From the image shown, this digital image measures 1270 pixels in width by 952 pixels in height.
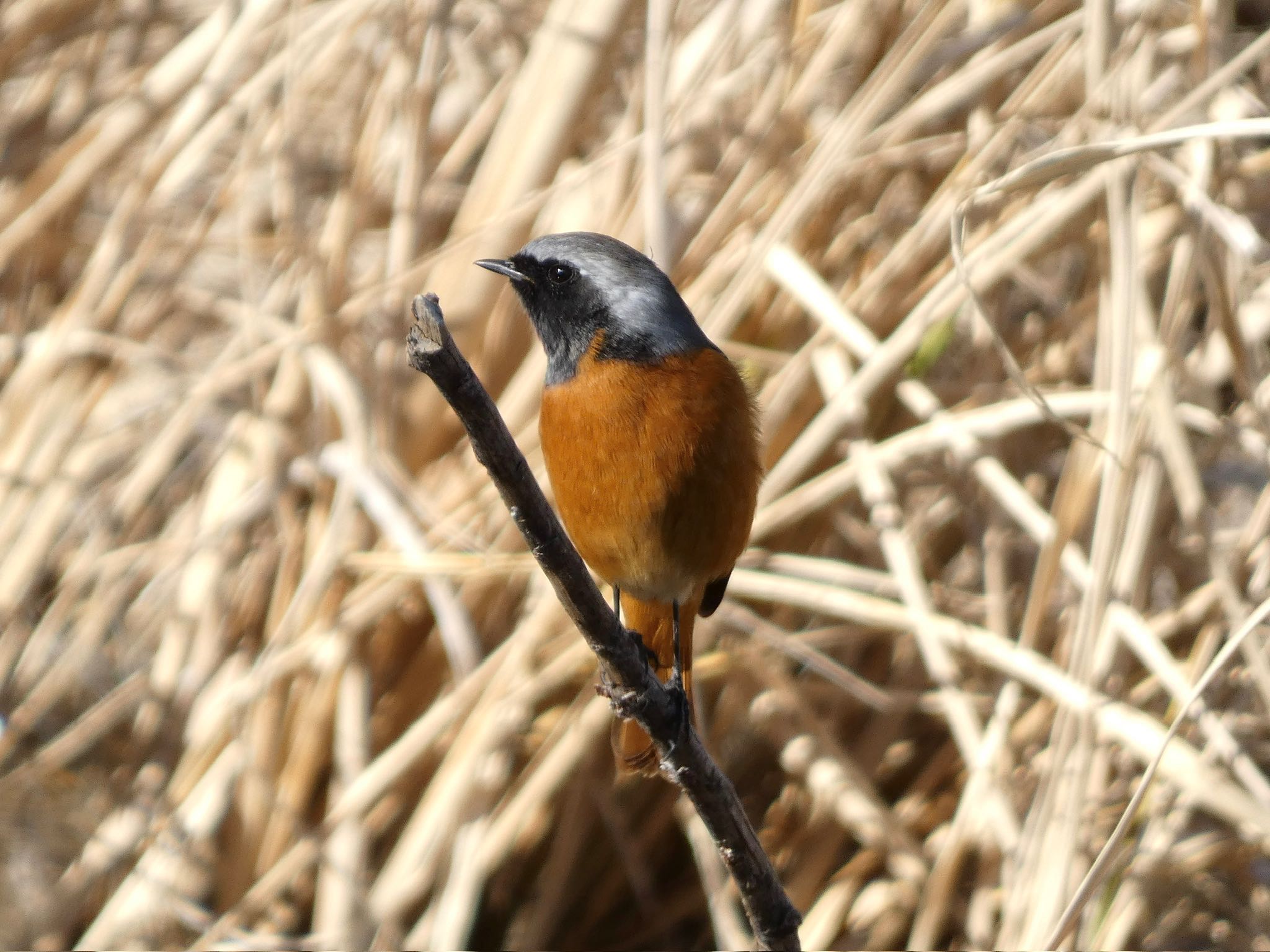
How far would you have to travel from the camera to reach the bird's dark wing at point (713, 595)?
8.59 feet

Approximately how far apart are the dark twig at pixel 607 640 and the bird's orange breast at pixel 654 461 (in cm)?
41

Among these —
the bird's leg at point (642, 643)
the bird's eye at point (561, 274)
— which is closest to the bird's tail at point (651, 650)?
the bird's leg at point (642, 643)

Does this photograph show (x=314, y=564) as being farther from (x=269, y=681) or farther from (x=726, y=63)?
(x=726, y=63)

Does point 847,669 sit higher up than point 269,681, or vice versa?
point 269,681

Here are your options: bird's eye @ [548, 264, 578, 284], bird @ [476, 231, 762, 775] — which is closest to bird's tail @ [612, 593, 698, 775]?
bird @ [476, 231, 762, 775]

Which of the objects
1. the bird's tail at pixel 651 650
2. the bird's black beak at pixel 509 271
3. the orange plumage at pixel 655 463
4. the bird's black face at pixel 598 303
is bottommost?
the bird's tail at pixel 651 650

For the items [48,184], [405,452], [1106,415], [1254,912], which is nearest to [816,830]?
[1254,912]

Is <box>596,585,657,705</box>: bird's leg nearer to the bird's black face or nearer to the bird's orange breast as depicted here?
the bird's orange breast

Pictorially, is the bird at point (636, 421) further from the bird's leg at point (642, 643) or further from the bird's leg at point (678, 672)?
the bird's leg at point (642, 643)

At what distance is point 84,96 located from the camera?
12.5 ft

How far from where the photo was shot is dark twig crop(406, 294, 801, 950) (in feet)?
4.54

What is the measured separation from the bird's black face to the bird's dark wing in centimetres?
53

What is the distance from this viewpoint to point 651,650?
8.86 ft

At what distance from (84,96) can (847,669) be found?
2.87 metres
